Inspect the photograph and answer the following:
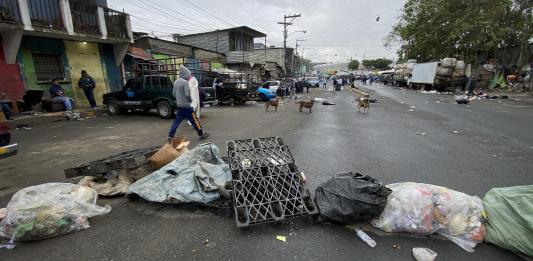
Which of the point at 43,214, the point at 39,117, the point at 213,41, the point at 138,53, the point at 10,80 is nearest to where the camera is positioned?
the point at 43,214

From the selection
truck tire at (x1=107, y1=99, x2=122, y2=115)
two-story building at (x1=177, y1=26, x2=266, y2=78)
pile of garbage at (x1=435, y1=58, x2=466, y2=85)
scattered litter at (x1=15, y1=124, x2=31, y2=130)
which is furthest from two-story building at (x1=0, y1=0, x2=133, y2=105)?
pile of garbage at (x1=435, y1=58, x2=466, y2=85)

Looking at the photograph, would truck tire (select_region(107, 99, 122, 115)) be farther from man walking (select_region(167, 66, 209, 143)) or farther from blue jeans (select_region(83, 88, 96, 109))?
man walking (select_region(167, 66, 209, 143))

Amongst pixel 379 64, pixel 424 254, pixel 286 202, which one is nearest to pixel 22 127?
pixel 286 202

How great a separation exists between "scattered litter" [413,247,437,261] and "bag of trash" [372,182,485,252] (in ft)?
0.88

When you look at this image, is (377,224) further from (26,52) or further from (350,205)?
(26,52)

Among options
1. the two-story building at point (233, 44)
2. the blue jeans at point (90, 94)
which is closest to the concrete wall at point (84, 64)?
the blue jeans at point (90, 94)

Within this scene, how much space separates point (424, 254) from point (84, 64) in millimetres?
16758

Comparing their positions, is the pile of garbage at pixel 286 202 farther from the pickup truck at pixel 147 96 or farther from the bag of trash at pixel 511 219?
the pickup truck at pixel 147 96

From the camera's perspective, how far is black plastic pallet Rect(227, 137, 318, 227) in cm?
315

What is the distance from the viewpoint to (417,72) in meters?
30.8

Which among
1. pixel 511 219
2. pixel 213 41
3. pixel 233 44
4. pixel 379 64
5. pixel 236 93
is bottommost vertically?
pixel 511 219

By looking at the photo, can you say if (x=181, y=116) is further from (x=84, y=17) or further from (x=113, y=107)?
(x=84, y=17)

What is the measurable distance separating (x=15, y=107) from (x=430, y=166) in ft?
47.0

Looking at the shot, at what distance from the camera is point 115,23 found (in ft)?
48.5
